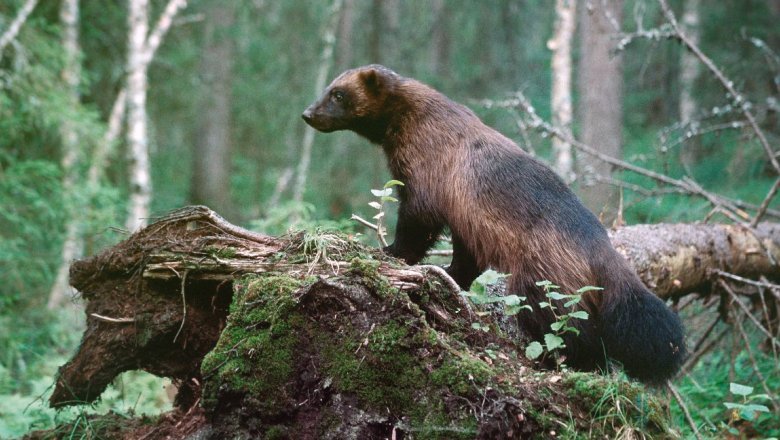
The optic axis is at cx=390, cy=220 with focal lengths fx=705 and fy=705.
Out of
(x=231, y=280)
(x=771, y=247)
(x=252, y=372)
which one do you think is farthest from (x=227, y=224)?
(x=771, y=247)

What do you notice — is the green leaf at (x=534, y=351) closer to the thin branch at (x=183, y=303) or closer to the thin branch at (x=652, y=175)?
the thin branch at (x=183, y=303)

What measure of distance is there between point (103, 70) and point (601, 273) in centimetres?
1369

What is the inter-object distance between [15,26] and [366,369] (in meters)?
8.93

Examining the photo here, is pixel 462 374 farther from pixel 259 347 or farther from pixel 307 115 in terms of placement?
pixel 307 115

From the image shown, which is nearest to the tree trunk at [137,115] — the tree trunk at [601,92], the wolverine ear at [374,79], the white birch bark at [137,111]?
the white birch bark at [137,111]

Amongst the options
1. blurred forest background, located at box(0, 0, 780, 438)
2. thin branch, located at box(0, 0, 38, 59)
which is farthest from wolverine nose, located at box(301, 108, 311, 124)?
thin branch, located at box(0, 0, 38, 59)

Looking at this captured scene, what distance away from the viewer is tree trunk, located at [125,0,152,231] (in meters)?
12.1

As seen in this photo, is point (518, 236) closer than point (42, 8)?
Yes

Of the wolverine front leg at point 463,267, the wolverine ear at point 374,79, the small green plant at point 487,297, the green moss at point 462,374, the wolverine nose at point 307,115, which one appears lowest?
the wolverine front leg at point 463,267

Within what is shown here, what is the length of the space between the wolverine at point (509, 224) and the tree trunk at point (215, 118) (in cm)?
1161

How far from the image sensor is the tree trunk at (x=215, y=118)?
1616 cm

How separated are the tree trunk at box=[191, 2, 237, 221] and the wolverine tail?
13.1 metres

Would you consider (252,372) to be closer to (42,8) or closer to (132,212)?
(132,212)

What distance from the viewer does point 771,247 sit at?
20.2ft
